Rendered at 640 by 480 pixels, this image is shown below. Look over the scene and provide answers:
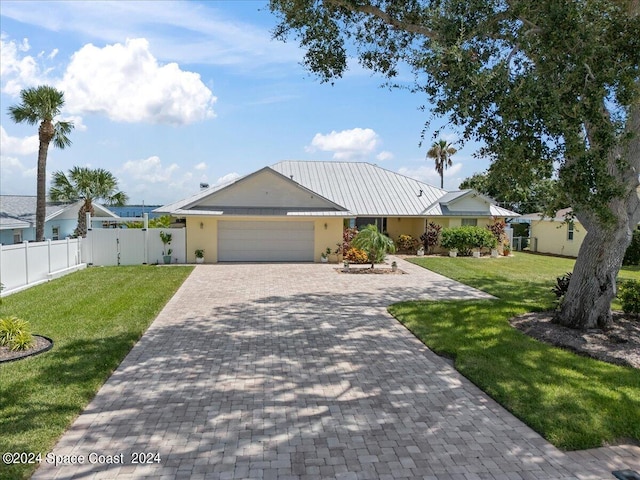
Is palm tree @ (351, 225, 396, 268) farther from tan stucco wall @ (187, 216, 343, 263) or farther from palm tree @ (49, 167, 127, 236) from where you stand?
palm tree @ (49, 167, 127, 236)

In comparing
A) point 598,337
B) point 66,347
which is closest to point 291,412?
point 66,347

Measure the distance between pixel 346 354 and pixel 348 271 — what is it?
11.2 metres

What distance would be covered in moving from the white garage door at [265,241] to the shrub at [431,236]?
25.3ft

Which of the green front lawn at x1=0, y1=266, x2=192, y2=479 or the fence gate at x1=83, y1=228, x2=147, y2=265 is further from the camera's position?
the fence gate at x1=83, y1=228, x2=147, y2=265

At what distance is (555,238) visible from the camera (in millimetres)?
29031

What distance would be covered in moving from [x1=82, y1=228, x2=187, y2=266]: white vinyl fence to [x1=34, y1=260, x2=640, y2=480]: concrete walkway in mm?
12026

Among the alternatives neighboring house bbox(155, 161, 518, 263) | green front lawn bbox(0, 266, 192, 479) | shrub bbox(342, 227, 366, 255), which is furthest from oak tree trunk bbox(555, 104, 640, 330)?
shrub bbox(342, 227, 366, 255)

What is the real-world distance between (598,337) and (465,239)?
16911 mm

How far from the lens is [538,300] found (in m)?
12.5

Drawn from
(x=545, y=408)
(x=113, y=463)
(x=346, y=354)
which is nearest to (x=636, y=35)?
(x=545, y=408)

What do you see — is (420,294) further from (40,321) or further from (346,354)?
(40,321)

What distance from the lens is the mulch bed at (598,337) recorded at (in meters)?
7.43

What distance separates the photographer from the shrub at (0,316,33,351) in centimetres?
723

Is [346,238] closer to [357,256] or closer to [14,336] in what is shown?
[357,256]
